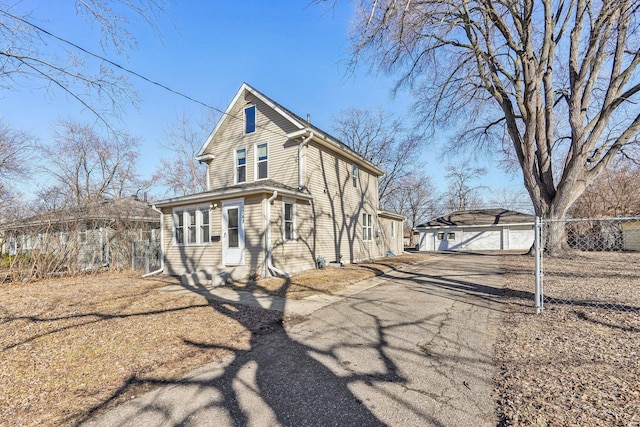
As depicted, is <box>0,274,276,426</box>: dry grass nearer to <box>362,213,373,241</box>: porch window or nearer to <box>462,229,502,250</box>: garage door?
<box>362,213,373,241</box>: porch window

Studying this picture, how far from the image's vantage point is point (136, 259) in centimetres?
1395

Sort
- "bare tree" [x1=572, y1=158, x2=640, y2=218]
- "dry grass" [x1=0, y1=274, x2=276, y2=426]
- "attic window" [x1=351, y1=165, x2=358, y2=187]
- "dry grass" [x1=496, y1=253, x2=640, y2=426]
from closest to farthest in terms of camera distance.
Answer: "dry grass" [x1=496, y1=253, x2=640, y2=426], "dry grass" [x1=0, y1=274, x2=276, y2=426], "attic window" [x1=351, y1=165, x2=358, y2=187], "bare tree" [x1=572, y1=158, x2=640, y2=218]

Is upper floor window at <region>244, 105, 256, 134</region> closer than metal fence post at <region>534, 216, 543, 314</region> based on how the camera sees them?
No

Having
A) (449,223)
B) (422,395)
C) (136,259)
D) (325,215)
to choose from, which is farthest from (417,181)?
(422,395)

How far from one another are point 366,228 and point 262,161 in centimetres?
694

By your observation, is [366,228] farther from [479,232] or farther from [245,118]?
[479,232]

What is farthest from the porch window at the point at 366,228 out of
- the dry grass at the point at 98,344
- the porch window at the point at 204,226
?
the dry grass at the point at 98,344

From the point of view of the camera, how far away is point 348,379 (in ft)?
10.2

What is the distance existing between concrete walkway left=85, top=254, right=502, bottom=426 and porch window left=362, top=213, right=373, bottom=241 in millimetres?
10922

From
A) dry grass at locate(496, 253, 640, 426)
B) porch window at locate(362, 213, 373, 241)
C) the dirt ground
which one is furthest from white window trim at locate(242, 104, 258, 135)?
dry grass at locate(496, 253, 640, 426)

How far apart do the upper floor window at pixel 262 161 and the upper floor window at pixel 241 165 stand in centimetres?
72

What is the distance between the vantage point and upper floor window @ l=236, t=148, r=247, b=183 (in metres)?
13.7

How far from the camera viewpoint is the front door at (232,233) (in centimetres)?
1070

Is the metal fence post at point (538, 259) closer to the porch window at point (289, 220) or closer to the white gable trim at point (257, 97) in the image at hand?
the porch window at point (289, 220)
